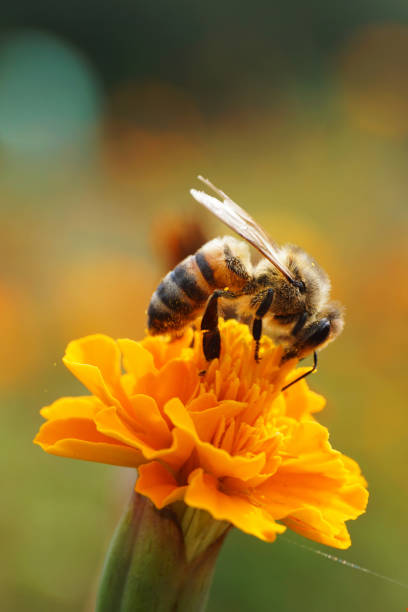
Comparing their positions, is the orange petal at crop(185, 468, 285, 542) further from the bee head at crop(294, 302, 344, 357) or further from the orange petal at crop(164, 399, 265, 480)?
the bee head at crop(294, 302, 344, 357)

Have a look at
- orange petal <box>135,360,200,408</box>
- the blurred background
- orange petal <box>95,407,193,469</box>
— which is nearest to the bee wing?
orange petal <box>135,360,200,408</box>

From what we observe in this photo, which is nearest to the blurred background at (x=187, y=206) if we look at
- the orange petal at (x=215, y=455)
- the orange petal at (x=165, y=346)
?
the orange petal at (x=165, y=346)

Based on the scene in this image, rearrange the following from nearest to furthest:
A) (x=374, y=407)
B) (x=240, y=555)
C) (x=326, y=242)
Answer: (x=240, y=555)
(x=374, y=407)
(x=326, y=242)

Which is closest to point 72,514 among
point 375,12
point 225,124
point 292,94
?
point 225,124

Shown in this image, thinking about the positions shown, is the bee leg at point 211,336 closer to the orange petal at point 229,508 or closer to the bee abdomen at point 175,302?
the bee abdomen at point 175,302

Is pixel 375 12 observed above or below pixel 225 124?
above

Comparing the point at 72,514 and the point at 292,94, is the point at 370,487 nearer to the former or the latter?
the point at 72,514
